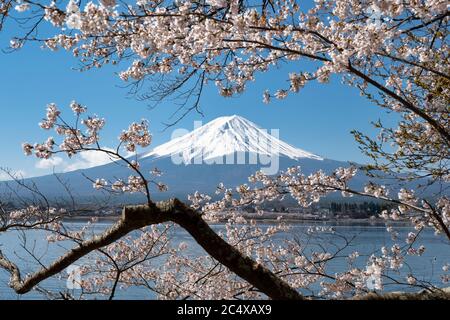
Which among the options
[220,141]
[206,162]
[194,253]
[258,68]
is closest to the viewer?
[258,68]

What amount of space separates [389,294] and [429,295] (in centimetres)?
21

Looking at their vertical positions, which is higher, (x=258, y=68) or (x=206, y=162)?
(x=206, y=162)

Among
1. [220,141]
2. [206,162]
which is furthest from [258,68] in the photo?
[206,162]

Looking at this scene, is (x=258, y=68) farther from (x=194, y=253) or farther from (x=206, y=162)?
(x=206, y=162)

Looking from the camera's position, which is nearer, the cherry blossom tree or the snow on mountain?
the cherry blossom tree

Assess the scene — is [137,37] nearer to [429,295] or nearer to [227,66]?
[227,66]

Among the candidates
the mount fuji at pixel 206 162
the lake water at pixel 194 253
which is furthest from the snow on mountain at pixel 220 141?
the lake water at pixel 194 253

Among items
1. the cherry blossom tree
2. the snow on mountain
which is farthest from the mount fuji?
the cherry blossom tree

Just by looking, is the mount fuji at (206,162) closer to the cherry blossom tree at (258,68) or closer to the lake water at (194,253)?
the lake water at (194,253)

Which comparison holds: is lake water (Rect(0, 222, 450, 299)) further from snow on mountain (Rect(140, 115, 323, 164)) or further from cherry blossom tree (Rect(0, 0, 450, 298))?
snow on mountain (Rect(140, 115, 323, 164))

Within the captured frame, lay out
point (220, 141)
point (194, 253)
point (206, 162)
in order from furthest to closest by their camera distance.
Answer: point (206, 162) → point (220, 141) → point (194, 253)

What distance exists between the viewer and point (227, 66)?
4031 mm

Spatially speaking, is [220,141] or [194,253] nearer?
[194,253]
